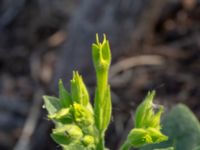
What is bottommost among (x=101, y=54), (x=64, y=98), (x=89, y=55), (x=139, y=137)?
(x=139, y=137)

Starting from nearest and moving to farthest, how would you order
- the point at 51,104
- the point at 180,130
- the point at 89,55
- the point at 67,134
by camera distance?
the point at 67,134
the point at 51,104
the point at 180,130
the point at 89,55

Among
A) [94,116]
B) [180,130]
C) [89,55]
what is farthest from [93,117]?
[89,55]

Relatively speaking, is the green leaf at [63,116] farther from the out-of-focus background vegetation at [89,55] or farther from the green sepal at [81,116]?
the out-of-focus background vegetation at [89,55]

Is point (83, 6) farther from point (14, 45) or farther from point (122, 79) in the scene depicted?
point (14, 45)

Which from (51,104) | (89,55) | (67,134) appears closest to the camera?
(67,134)

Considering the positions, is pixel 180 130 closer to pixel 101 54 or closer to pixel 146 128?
pixel 146 128

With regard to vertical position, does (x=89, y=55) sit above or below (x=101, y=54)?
above
